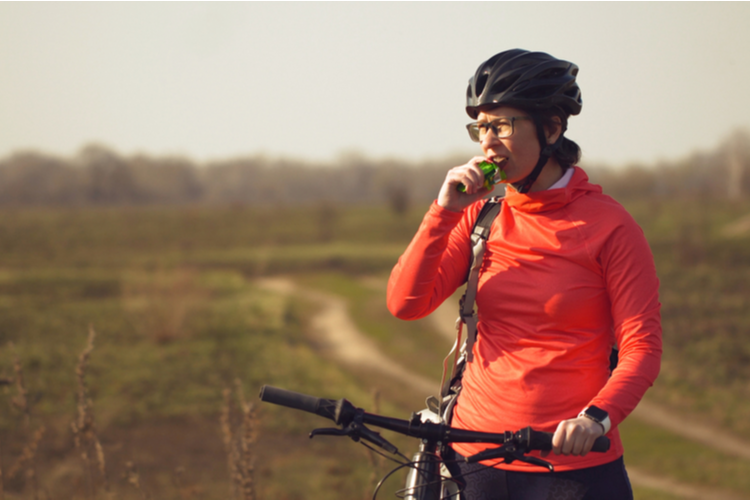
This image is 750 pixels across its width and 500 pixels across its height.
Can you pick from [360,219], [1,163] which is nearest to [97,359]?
[360,219]

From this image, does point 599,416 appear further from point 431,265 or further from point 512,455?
point 431,265

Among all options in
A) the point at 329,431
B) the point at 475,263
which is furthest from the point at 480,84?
the point at 329,431

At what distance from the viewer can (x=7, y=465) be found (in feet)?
29.9

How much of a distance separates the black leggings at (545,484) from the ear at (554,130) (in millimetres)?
1123

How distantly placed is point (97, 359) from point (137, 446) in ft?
20.0

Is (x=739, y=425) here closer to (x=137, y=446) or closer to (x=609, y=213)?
(x=137, y=446)

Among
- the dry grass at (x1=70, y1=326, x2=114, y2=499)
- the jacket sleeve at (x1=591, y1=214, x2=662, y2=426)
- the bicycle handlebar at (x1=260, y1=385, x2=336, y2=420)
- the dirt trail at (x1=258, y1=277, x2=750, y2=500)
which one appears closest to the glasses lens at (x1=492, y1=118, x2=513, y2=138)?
the jacket sleeve at (x1=591, y1=214, x2=662, y2=426)

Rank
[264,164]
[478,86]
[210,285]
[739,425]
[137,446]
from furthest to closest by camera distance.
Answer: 1. [264,164]
2. [210,285]
3. [739,425]
4. [137,446]
5. [478,86]

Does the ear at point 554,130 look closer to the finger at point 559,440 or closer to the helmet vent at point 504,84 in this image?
the helmet vent at point 504,84

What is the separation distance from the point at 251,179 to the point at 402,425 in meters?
127

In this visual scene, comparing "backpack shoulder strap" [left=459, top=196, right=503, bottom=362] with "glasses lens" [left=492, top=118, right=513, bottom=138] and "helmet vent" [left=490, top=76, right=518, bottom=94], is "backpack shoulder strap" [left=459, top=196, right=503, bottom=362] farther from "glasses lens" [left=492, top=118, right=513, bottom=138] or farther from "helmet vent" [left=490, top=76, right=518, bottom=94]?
"helmet vent" [left=490, top=76, right=518, bottom=94]

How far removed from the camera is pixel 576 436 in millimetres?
1711

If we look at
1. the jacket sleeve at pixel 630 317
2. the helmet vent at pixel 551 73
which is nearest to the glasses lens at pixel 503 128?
the helmet vent at pixel 551 73

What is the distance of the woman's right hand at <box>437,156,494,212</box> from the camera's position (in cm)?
191
